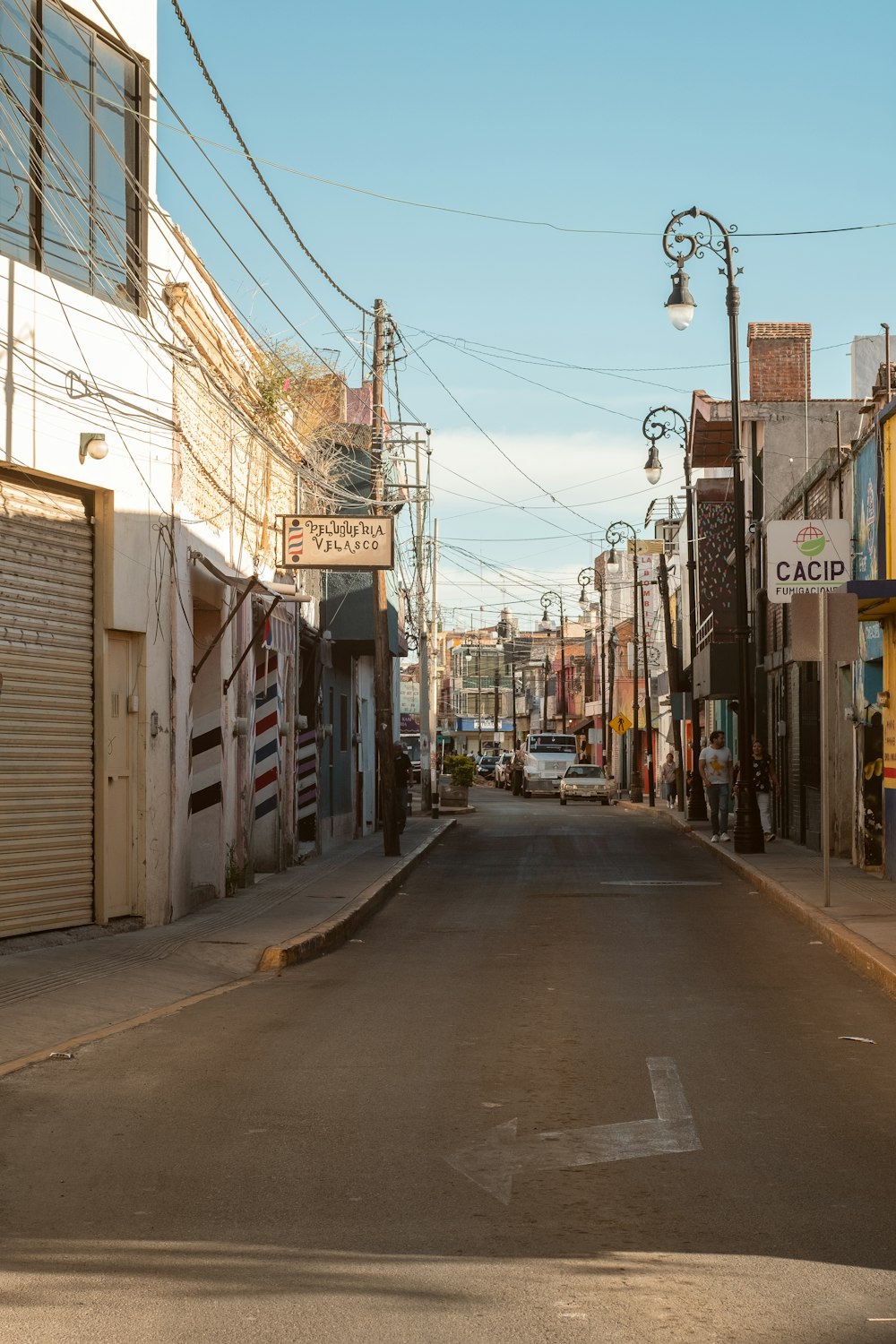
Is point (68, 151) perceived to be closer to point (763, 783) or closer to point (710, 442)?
point (763, 783)

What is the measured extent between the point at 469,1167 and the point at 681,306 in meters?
19.1

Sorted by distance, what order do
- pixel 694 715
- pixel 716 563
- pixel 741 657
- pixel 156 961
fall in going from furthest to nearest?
pixel 716 563 < pixel 694 715 < pixel 741 657 < pixel 156 961

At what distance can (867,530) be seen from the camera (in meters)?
21.3

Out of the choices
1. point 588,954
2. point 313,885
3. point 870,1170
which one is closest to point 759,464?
point 313,885

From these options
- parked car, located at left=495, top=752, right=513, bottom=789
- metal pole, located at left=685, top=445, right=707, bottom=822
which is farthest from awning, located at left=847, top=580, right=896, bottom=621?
parked car, located at left=495, top=752, right=513, bottom=789

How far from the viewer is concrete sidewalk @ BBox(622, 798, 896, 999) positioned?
42.5ft

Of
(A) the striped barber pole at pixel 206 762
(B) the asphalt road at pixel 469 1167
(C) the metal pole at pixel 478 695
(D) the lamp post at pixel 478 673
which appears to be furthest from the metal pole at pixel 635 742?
(C) the metal pole at pixel 478 695

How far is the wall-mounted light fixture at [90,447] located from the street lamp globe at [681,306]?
1235cm

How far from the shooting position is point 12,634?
1293 centimetres

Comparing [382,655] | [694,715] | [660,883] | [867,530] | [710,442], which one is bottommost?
[660,883]

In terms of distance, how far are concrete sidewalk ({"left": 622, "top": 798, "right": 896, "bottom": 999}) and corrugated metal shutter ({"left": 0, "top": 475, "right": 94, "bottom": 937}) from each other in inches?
267

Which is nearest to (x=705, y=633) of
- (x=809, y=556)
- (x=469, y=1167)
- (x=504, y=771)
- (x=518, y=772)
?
(x=518, y=772)

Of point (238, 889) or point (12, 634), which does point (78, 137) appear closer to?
point (12, 634)

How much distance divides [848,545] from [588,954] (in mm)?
7931
